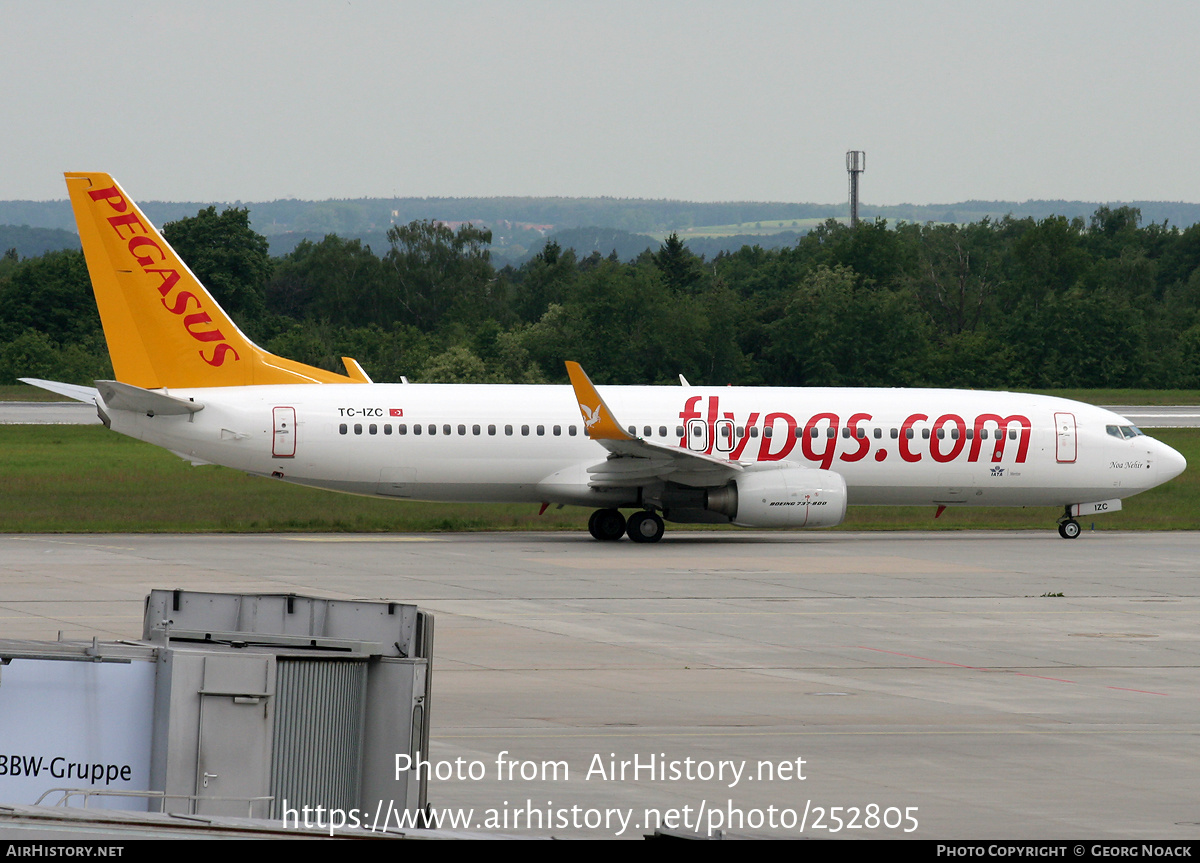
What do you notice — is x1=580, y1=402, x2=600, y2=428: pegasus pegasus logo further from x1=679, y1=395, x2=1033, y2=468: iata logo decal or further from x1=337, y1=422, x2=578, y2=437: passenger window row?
x1=679, y1=395, x2=1033, y2=468: iata logo decal

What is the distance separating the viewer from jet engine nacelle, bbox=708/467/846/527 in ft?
104

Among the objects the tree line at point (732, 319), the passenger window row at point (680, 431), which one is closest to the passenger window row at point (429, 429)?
the passenger window row at point (680, 431)

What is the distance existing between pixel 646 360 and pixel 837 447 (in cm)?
4899

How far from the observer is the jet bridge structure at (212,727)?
26.4 ft

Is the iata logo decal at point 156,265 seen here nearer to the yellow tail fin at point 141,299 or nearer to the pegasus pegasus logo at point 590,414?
the yellow tail fin at point 141,299

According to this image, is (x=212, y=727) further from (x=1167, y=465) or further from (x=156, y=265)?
(x=1167, y=465)

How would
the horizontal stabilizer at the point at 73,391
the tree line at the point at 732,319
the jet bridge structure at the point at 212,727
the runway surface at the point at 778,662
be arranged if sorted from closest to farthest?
the jet bridge structure at the point at 212,727
the runway surface at the point at 778,662
the horizontal stabilizer at the point at 73,391
the tree line at the point at 732,319

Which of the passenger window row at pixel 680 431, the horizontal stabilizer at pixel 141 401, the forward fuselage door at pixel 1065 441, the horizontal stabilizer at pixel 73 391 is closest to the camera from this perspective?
the horizontal stabilizer at pixel 141 401

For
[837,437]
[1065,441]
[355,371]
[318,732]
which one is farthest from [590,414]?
[318,732]

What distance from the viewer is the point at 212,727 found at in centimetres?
806

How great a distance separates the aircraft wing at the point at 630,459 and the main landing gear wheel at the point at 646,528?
0.80 m

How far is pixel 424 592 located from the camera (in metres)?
24.1

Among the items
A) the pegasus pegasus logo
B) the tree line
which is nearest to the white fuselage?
the pegasus pegasus logo
